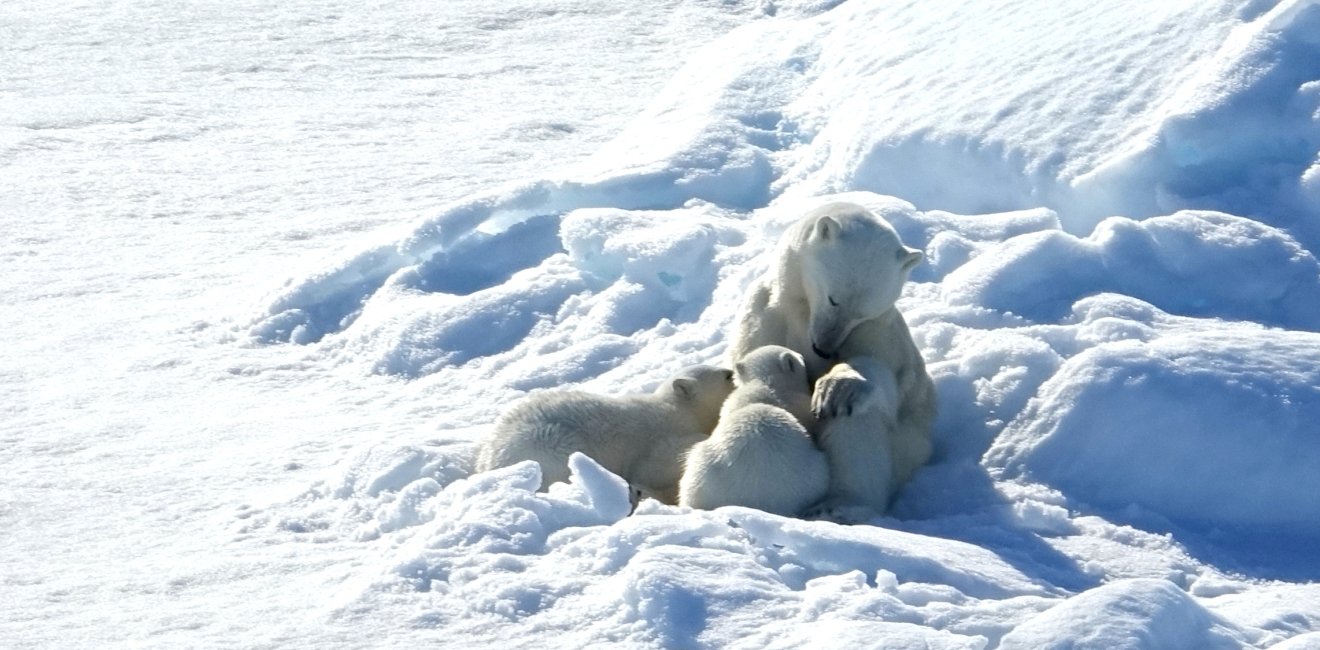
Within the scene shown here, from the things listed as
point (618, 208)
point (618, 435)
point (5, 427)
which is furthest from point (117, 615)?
point (618, 208)

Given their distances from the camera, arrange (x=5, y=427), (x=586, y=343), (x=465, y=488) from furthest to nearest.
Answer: (x=586, y=343) → (x=5, y=427) → (x=465, y=488)

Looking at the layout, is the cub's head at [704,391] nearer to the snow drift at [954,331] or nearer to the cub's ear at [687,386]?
the cub's ear at [687,386]

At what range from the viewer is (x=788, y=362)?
16.5 ft

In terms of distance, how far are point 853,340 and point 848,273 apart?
24cm

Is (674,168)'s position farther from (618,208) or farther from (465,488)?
(465,488)

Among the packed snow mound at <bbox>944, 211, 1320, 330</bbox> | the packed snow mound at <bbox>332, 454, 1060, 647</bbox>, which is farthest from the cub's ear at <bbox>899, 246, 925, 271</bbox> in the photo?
the packed snow mound at <bbox>332, 454, 1060, 647</bbox>

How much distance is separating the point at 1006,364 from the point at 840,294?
0.59 m

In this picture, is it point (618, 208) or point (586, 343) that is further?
point (618, 208)

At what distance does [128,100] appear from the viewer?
10.5m

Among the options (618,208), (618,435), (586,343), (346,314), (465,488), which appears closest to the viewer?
(465,488)

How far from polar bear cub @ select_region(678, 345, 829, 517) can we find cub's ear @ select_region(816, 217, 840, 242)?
25.5 inches

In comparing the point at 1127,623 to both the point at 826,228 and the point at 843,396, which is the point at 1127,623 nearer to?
the point at 843,396

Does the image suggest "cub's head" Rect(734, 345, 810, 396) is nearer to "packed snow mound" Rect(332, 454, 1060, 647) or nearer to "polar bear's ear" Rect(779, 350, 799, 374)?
"polar bear's ear" Rect(779, 350, 799, 374)

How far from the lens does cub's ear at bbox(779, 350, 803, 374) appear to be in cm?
503
